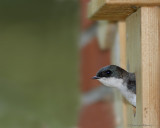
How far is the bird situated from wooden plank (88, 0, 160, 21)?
4.1 inches

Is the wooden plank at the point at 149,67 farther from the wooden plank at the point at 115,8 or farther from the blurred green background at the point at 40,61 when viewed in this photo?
the blurred green background at the point at 40,61

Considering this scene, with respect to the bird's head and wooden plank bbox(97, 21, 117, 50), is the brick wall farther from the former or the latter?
the bird's head

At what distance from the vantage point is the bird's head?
1008 mm

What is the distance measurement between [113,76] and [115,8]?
16 cm

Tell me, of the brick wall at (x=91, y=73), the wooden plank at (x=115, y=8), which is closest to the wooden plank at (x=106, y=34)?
the brick wall at (x=91, y=73)

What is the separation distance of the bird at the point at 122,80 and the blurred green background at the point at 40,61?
0.69 metres

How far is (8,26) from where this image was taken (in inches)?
69.5

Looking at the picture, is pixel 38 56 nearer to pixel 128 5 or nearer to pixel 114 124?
pixel 114 124

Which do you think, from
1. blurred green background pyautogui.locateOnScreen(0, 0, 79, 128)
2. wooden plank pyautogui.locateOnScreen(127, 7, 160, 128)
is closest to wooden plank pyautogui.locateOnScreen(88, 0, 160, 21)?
wooden plank pyautogui.locateOnScreen(127, 7, 160, 128)

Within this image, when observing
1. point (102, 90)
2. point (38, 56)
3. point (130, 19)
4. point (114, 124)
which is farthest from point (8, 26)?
point (130, 19)

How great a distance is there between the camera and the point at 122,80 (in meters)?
1.01

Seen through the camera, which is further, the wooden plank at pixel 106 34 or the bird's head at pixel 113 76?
the wooden plank at pixel 106 34

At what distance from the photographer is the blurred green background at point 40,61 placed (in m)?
1.73

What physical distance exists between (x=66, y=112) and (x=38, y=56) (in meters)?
0.21
